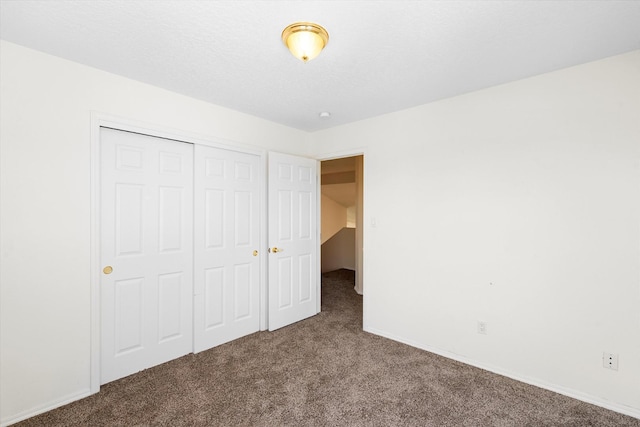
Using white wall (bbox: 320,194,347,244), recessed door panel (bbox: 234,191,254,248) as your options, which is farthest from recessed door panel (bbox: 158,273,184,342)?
white wall (bbox: 320,194,347,244)

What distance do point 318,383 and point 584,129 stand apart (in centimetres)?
282

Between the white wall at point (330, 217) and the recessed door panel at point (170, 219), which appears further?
the white wall at point (330, 217)

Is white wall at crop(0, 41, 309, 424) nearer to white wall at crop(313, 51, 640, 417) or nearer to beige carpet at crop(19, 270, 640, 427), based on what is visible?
beige carpet at crop(19, 270, 640, 427)

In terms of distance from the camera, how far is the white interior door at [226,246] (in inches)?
110

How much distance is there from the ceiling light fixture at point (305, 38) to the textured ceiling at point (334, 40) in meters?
0.05

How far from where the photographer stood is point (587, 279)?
2047 millimetres

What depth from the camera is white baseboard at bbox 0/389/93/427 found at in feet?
5.93

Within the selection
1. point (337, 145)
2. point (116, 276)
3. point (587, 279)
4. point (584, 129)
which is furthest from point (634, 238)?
point (116, 276)

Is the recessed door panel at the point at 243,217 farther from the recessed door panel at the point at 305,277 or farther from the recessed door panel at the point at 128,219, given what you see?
the recessed door panel at the point at 128,219

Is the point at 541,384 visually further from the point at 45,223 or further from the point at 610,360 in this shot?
the point at 45,223

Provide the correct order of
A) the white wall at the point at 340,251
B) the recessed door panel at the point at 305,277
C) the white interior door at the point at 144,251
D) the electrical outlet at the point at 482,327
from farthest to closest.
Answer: the white wall at the point at 340,251, the recessed door panel at the point at 305,277, the electrical outlet at the point at 482,327, the white interior door at the point at 144,251

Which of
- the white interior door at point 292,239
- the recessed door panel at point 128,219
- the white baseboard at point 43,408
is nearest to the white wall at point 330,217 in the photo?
the white interior door at point 292,239

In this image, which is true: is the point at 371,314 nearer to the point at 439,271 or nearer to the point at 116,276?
the point at 439,271

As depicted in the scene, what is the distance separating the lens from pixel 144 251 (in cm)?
245
